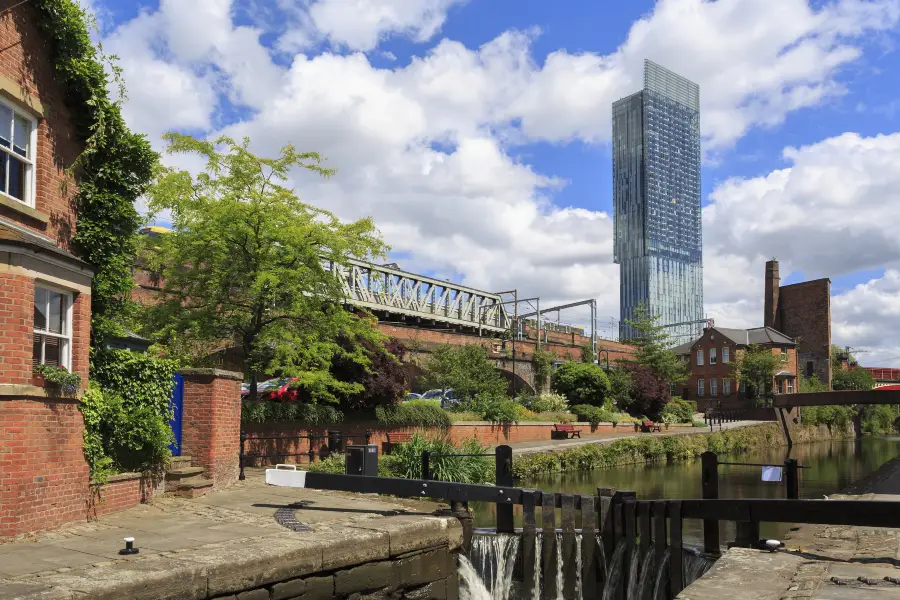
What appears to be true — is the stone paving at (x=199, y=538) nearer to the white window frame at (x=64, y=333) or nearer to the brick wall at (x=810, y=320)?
the white window frame at (x=64, y=333)

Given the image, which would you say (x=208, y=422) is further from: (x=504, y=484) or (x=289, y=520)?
(x=504, y=484)

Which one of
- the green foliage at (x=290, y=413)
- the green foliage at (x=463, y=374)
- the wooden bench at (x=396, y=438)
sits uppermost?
the green foliage at (x=463, y=374)

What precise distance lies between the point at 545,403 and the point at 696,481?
11799 millimetres

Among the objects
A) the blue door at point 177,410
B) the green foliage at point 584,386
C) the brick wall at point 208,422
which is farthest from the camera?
the green foliage at point 584,386

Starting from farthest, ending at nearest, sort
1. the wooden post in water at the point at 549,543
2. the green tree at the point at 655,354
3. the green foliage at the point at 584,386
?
the green tree at the point at 655,354, the green foliage at the point at 584,386, the wooden post in water at the point at 549,543

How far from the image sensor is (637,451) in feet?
98.8

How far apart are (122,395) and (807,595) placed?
31.6 feet

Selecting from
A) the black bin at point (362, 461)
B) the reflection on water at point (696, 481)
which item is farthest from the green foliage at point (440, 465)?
the black bin at point (362, 461)

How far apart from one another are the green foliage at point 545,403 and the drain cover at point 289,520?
25166mm

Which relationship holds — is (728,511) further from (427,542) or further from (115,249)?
(115,249)

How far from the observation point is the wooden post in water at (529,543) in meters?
11.2

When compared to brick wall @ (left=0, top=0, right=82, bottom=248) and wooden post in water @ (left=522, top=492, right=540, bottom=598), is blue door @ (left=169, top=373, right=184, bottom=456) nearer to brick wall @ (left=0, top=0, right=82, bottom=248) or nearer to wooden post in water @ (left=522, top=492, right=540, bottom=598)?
brick wall @ (left=0, top=0, right=82, bottom=248)

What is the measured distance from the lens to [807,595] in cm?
593

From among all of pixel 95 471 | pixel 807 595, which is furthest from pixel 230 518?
pixel 807 595
